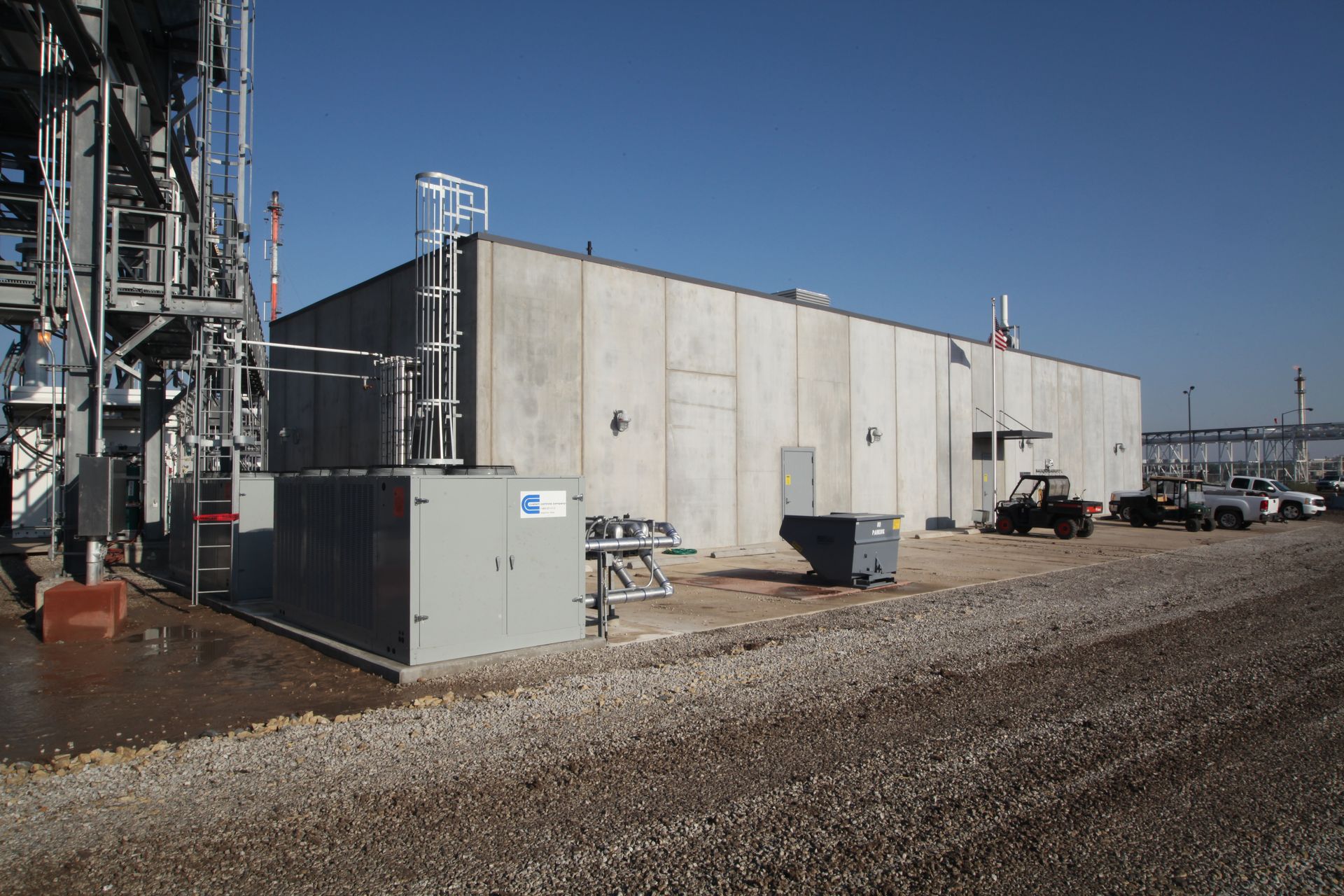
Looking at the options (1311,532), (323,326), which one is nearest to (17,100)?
(323,326)

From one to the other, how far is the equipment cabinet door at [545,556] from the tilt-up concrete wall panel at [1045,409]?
28.1 m

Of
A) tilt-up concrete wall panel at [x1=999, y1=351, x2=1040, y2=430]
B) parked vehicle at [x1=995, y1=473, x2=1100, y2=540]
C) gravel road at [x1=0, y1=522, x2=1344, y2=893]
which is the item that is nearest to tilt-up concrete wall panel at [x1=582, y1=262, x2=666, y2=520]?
gravel road at [x1=0, y1=522, x2=1344, y2=893]

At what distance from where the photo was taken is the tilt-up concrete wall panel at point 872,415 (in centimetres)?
2397

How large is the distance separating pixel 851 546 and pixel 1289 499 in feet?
103

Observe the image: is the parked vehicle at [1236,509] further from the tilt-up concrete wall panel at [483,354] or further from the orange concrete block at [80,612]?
the orange concrete block at [80,612]

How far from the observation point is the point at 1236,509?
29.3 m

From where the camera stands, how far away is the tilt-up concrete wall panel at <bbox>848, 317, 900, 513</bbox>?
24.0 m

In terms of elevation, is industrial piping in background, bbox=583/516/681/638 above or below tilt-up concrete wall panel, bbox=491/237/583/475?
below

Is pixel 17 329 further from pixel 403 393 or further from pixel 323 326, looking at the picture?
pixel 323 326

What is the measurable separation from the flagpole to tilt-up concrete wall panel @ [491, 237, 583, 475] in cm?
1723

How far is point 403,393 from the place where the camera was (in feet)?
50.1

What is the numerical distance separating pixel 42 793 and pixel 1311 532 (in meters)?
32.3

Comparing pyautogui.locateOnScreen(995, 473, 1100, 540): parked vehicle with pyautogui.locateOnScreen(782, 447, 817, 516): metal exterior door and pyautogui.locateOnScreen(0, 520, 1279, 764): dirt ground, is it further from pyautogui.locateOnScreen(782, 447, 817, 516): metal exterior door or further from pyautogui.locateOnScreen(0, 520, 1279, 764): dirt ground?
pyautogui.locateOnScreen(0, 520, 1279, 764): dirt ground

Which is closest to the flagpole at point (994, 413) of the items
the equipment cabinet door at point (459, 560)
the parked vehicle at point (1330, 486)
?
the equipment cabinet door at point (459, 560)
